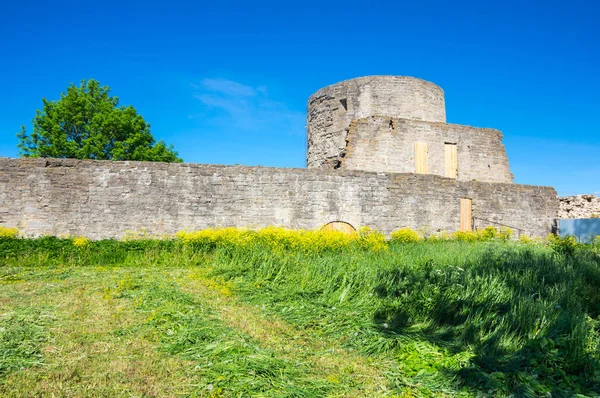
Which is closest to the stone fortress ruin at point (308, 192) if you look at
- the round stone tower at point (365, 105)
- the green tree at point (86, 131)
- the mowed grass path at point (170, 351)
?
the round stone tower at point (365, 105)

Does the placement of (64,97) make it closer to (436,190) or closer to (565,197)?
(436,190)

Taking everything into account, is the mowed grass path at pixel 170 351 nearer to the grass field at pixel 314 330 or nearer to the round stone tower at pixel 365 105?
the grass field at pixel 314 330

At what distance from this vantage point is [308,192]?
43.5 ft

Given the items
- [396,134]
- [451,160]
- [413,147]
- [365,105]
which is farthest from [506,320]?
[365,105]

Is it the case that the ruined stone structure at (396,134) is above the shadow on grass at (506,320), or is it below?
above

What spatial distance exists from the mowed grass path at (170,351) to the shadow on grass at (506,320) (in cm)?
91

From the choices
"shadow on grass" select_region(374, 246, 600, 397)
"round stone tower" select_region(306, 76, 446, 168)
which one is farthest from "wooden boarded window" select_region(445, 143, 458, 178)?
"shadow on grass" select_region(374, 246, 600, 397)

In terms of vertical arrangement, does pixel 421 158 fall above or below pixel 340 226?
above

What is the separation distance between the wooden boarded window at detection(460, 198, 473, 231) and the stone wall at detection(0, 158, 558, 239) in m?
0.25

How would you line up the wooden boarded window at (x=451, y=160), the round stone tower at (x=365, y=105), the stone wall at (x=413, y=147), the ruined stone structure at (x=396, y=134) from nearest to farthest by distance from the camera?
the stone wall at (x=413, y=147)
the ruined stone structure at (x=396, y=134)
the wooden boarded window at (x=451, y=160)
the round stone tower at (x=365, y=105)

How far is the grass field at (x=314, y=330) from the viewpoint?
3426mm

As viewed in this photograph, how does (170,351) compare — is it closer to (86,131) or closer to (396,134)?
(396,134)

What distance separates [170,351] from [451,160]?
18402mm

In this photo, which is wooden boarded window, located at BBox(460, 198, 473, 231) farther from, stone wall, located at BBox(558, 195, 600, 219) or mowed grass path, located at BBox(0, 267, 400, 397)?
mowed grass path, located at BBox(0, 267, 400, 397)
